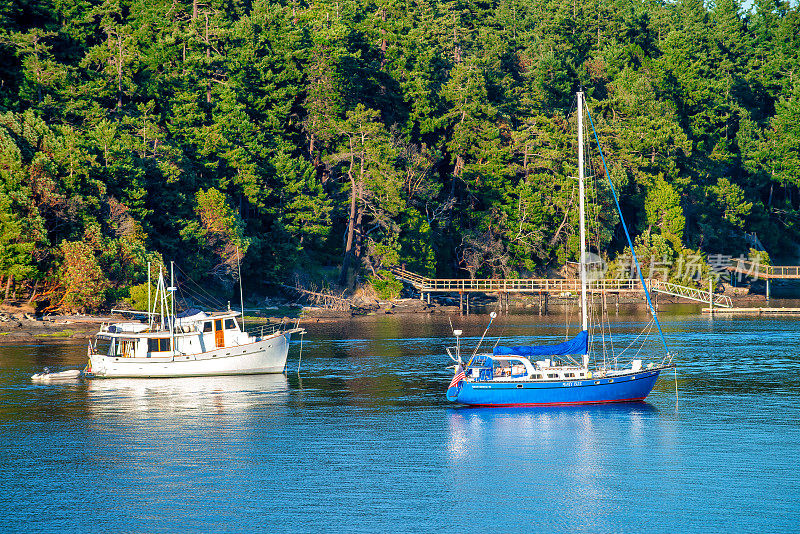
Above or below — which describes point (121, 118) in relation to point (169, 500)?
above

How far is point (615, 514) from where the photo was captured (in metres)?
27.4

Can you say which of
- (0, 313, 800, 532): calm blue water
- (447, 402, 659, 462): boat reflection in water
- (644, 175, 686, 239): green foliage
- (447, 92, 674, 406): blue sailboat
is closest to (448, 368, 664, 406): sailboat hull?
(447, 92, 674, 406): blue sailboat

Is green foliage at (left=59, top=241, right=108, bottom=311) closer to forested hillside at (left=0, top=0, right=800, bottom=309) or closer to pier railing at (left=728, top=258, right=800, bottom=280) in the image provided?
forested hillside at (left=0, top=0, right=800, bottom=309)

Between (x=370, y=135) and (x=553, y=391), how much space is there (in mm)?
61883

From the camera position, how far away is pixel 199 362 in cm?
5244

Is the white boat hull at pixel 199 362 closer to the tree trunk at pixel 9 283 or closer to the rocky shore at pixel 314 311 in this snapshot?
the rocky shore at pixel 314 311

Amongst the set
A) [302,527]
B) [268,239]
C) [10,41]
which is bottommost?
[302,527]

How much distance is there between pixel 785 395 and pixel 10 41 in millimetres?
69817

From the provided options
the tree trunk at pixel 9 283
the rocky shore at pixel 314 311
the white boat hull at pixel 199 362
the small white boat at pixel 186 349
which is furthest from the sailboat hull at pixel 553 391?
the tree trunk at pixel 9 283

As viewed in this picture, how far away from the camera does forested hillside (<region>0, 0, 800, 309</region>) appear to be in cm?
7588

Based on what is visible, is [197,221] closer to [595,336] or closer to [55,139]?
[55,139]

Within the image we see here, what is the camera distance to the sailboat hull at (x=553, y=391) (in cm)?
4159

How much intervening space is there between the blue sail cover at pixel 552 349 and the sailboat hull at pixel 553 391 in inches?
55.0

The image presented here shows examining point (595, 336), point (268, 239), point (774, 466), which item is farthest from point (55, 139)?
point (774, 466)
